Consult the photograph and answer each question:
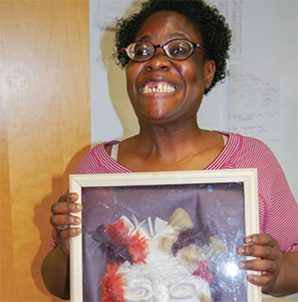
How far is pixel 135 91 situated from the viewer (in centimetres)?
98

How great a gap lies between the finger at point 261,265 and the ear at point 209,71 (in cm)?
47

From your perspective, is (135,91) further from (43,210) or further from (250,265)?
(43,210)

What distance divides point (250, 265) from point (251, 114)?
1.05 m

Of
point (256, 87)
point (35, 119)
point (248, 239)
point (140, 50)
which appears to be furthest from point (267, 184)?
point (35, 119)

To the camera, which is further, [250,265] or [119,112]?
[119,112]

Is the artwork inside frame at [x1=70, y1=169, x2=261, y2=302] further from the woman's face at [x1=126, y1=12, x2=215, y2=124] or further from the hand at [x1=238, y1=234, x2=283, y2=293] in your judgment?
the woman's face at [x1=126, y1=12, x2=215, y2=124]

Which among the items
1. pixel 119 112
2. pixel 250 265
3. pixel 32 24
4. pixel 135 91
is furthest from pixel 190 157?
pixel 32 24

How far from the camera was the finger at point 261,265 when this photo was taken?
0.82 meters

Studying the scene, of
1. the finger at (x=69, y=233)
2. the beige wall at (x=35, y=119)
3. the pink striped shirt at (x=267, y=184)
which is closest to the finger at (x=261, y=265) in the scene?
the pink striped shirt at (x=267, y=184)

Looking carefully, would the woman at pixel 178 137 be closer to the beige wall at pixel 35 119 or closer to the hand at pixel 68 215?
the hand at pixel 68 215

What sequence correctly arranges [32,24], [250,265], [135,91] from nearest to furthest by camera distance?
[250,265] < [135,91] < [32,24]

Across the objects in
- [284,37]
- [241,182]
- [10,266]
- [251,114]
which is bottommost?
[10,266]

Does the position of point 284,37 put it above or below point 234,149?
above

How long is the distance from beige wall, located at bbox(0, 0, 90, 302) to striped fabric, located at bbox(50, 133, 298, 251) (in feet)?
2.17
